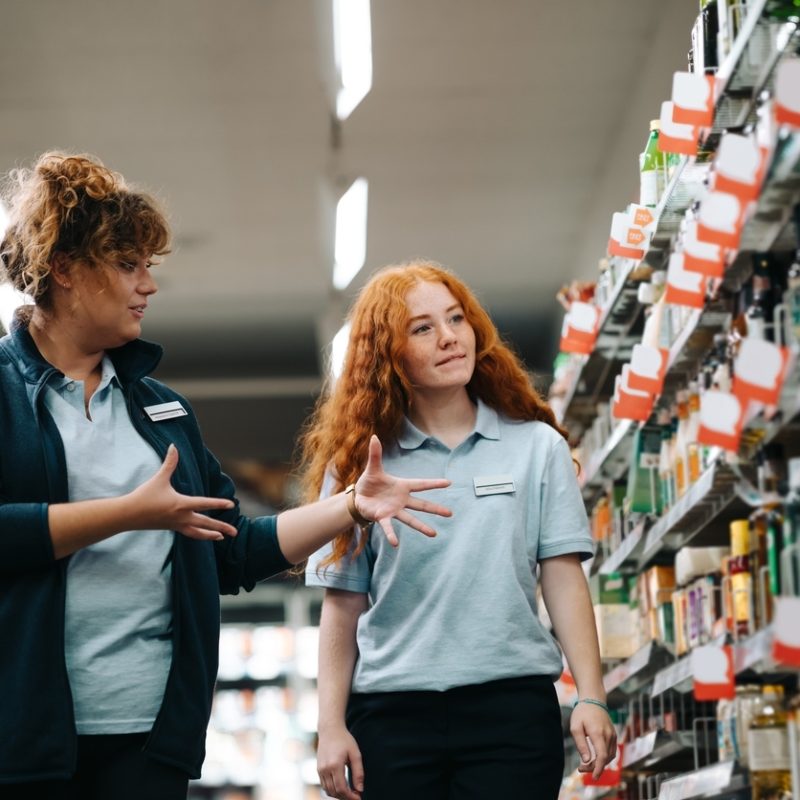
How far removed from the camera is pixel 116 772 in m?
2.15

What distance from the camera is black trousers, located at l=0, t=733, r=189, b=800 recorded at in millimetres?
2137

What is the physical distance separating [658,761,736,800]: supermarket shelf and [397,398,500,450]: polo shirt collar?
929mm

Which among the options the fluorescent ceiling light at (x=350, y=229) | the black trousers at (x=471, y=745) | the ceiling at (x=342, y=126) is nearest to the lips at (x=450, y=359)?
the black trousers at (x=471, y=745)

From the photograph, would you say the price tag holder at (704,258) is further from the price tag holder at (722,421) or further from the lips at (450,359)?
the lips at (450,359)

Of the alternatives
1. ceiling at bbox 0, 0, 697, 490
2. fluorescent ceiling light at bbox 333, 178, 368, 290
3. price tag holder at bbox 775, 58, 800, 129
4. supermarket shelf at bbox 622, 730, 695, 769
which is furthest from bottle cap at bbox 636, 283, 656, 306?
fluorescent ceiling light at bbox 333, 178, 368, 290

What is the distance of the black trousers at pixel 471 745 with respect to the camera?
8.20 feet

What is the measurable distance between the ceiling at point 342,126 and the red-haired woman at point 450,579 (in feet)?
12.7

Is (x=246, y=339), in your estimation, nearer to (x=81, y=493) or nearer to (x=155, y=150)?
(x=155, y=150)

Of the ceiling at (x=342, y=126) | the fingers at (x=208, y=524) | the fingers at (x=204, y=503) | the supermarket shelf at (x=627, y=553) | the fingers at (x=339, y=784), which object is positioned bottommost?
the fingers at (x=339, y=784)

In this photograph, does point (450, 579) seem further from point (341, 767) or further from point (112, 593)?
point (112, 593)

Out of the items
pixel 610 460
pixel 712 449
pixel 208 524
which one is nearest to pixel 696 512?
pixel 712 449

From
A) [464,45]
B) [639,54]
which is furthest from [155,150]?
[639,54]

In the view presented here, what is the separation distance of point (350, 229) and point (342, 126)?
0.64m

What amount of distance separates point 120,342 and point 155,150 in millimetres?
5888
